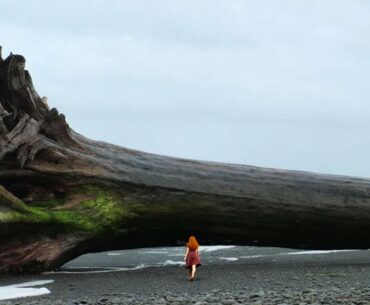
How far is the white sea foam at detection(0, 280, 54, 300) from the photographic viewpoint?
40.2 ft

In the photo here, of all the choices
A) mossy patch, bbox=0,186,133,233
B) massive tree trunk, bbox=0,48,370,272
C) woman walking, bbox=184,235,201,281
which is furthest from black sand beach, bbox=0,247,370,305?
mossy patch, bbox=0,186,133,233

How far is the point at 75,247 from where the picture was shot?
15.9m

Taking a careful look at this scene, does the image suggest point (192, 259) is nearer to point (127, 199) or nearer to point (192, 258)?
point (192, 258)

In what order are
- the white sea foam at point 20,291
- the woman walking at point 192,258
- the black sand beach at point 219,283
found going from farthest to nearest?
the woman walking at point 192,258, the white sea foam at point 20,291, the black sand beach at point 219,283

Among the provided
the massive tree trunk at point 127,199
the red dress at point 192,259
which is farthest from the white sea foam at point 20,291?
the red dress at point 192,259

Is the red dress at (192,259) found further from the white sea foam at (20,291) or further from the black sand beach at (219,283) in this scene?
the white sea foam at (20,291)

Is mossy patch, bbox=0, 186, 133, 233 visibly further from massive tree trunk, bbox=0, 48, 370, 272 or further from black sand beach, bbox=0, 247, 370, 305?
black sand beach, bbox=0, 247, 370, 305

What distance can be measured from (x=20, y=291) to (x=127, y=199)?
12.9 feet

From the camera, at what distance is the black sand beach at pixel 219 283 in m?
10.4

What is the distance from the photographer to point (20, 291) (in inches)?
503

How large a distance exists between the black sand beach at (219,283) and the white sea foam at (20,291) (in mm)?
271

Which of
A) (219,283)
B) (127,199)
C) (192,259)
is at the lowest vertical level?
(219,283)

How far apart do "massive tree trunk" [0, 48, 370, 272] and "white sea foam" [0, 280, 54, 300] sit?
1.56m

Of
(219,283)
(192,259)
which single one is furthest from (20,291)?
(219,283)
